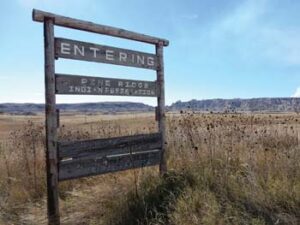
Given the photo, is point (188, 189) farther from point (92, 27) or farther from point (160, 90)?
point (92, 27)

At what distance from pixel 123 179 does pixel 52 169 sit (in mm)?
1580

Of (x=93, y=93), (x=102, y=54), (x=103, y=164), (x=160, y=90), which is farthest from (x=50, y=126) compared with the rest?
(x=160, y=90)

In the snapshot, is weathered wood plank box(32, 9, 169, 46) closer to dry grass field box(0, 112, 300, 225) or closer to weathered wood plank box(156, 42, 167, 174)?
weathered wood plank box(156, 42, 167, 174)

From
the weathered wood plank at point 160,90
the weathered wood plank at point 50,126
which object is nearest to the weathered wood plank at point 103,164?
the weathered wood plank at point 50,126

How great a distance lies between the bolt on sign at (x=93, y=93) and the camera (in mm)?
5824

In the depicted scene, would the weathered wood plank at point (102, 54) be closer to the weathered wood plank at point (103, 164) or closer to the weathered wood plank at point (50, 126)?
the weathered wood plank at point (50, 126)

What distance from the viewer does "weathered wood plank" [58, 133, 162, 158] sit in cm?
596

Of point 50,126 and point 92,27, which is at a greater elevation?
point 92,27

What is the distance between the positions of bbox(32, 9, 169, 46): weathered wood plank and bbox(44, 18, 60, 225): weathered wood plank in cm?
12

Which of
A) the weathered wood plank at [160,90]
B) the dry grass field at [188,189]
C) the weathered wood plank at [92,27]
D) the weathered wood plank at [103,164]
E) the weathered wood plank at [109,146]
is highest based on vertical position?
the weathered wood plank at [92,27]

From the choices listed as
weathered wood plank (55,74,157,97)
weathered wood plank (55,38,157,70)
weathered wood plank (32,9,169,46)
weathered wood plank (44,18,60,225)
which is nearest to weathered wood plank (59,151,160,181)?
weathered wood plank (44,18,60,225)

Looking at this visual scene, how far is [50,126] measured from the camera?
5.80 m

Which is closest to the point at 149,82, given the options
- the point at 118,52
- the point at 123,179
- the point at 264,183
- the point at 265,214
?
the point at 118,52

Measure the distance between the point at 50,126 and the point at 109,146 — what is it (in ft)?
3.62
